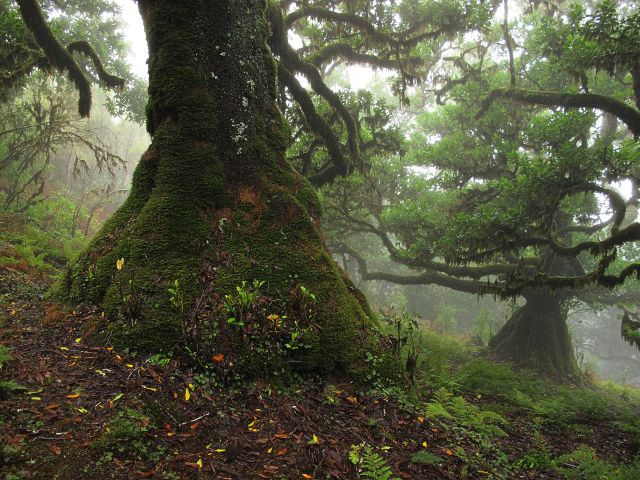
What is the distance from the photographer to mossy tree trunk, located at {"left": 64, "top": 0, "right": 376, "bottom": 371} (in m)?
4.20

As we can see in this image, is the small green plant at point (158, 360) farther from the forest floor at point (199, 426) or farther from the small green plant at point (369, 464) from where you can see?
the small green plant at point (369, 464)

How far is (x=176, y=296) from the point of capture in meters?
3.97

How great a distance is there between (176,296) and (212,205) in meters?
1.28

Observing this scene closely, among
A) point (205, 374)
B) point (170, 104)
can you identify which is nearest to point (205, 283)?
point (205, 374)

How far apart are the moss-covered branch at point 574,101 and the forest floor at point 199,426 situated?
7.22 m

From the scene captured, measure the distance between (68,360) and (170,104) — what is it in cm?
316

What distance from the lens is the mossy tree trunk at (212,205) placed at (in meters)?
4.20

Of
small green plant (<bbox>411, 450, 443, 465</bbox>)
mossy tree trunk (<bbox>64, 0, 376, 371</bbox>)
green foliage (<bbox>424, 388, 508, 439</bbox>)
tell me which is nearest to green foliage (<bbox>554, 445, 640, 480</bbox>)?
green foliage (<bbox>424, 388, 508, 439</bbox>)

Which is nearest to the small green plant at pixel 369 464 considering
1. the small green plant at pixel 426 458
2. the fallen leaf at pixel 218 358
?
the small green plant at pixel 426 458

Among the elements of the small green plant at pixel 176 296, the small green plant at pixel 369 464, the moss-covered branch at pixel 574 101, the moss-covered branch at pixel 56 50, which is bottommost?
the small green plant at pixel 369 464

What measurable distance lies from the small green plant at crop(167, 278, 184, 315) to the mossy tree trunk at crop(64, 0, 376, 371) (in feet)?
0.09

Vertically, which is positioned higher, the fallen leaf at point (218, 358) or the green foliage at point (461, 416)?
the fallen leaf at point (218, 358)

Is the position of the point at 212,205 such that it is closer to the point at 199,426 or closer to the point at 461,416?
the point at 199,426

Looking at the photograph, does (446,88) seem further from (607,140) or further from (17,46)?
(17,46)
